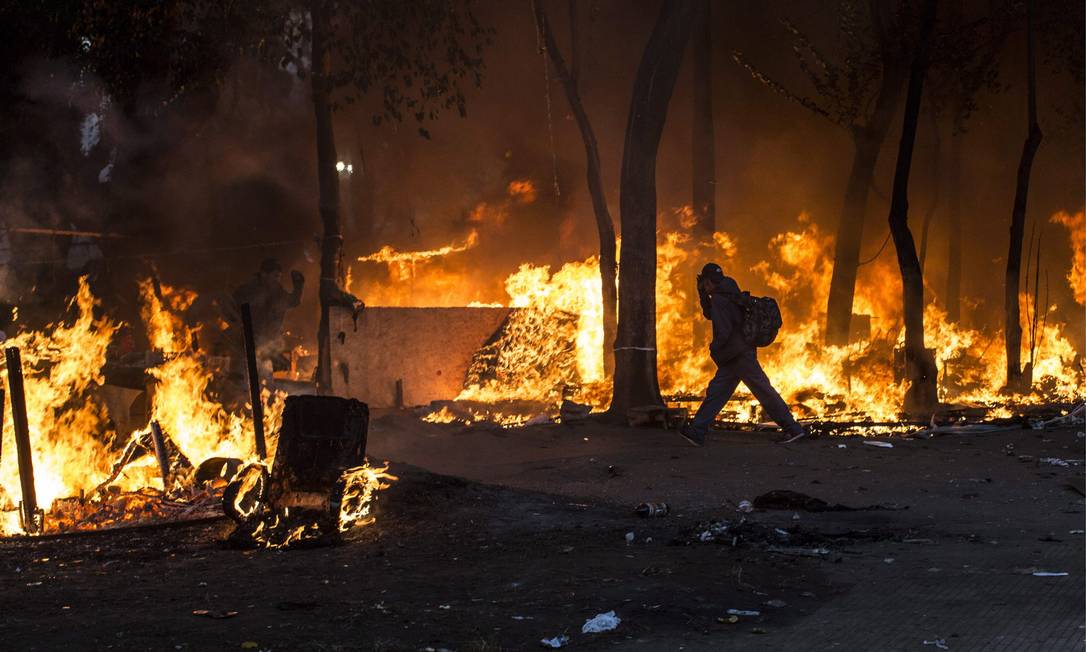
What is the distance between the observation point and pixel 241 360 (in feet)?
45.6

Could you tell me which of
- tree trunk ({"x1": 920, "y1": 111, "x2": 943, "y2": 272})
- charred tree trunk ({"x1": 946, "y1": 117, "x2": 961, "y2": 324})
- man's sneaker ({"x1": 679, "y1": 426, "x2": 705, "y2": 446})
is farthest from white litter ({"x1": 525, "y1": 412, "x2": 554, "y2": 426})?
charred tree trunk ({"x1": 946, "y1": 117, "x2": 961, "y2": 324})

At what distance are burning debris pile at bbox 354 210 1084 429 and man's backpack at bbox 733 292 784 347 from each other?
2.85 metres

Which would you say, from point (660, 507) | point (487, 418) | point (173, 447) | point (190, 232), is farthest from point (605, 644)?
point (190, 232)

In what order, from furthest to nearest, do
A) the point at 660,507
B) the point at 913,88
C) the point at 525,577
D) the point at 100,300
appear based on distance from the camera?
the point at 100,300 → the point at 913,88 → the point at 660,507 → the point at 525,577

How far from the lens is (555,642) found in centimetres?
484

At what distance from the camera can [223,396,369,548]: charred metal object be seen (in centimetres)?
761

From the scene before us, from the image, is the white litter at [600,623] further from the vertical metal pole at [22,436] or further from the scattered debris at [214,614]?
the vertical metal pole at [22,436]

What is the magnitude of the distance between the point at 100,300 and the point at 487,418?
34.7 feet

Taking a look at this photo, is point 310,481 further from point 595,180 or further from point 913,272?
point 595,180

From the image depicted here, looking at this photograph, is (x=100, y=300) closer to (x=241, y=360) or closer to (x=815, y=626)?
Answer: (x=241, y=360)

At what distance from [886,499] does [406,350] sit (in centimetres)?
999

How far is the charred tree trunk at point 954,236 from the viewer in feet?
78.1

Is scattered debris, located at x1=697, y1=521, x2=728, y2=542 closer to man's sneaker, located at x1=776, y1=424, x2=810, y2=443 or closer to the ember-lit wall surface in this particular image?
man's sneaker, located at x1=776, y1=424, x2=810, y2=443

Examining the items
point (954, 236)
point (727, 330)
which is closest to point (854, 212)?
point (954, 236)
